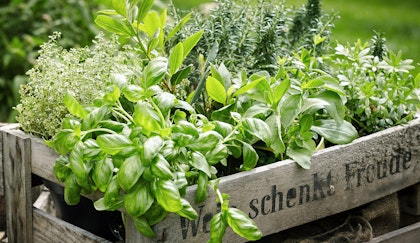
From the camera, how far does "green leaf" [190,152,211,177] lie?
1.85 meters

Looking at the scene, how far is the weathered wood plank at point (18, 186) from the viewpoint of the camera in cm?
231

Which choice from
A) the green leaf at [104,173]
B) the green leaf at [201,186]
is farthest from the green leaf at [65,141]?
the green leaf at [201,186]

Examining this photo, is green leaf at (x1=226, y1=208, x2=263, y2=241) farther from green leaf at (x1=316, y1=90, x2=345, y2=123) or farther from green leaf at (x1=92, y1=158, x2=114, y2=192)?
green leaf at (x1=316, y1=90, x2=345, y2=123)

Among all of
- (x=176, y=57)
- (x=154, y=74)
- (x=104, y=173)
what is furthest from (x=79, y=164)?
(x=176, y=57)

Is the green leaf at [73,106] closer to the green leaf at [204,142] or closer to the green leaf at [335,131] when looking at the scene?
the green leaf at [204,142]

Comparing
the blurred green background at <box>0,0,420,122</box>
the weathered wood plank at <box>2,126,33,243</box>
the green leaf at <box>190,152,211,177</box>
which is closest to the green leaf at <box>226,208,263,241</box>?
the green leaf at <box>190,152,211,177</box>

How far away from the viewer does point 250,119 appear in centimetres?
200

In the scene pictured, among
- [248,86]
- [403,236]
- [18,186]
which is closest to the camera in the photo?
[248,86]

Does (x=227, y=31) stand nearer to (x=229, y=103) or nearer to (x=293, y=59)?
(x=293, y=59)

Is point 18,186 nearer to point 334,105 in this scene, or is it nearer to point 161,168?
point 161,168

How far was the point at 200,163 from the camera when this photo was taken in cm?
186

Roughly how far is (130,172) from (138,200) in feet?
0.24

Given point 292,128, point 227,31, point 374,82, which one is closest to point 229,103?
point 292,128

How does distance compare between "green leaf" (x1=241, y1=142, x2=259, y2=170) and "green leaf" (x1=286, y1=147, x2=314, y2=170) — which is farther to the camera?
"green leaf" (x1=286, y1=147, x2=314, y2=170)
